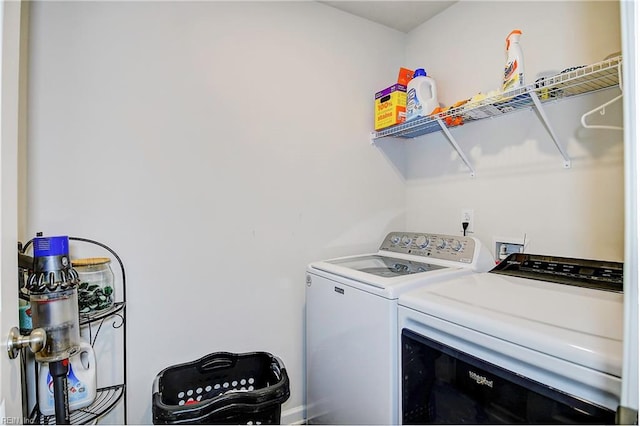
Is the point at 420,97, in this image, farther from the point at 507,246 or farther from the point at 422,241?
the point at 507,246

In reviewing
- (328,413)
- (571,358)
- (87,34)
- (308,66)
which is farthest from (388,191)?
(87,34)

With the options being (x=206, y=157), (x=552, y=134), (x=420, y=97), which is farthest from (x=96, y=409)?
(x=552, y=134)

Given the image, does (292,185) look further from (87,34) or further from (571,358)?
(571,358)

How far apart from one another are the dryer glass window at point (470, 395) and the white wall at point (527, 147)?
32.4 inches

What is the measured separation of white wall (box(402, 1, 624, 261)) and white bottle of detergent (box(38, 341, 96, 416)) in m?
1.86

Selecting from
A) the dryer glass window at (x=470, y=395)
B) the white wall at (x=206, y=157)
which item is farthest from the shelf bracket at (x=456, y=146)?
the dryer glass window at (x=470, y=395)

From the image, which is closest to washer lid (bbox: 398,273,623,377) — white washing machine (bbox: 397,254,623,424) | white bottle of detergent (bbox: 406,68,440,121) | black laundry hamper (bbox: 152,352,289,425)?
white washing machine (bbox: 397,254,623,424)

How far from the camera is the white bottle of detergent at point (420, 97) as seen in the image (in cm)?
180

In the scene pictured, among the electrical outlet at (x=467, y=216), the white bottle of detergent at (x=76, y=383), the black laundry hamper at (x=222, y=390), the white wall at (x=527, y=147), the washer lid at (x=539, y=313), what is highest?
the white wall at (x=527, y=147)

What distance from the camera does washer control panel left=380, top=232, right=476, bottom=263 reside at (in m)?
1.58

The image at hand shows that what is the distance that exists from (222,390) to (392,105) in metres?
1.78

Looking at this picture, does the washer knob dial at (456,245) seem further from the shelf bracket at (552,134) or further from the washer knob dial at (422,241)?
the shelf bracket at (552,134)

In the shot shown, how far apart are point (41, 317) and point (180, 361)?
30.1 inches

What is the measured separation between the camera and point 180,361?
5.23 ft
